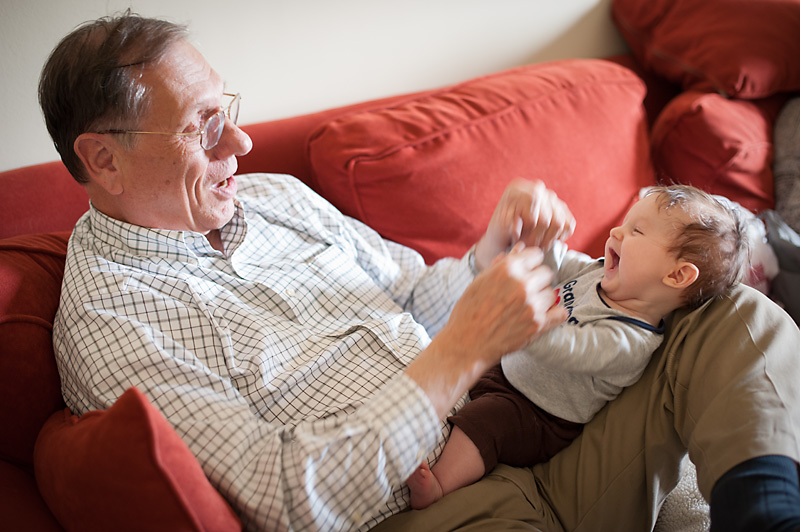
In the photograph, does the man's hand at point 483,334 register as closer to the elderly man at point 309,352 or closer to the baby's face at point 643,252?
the elderly man at point 309,352

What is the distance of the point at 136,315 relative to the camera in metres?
1.07

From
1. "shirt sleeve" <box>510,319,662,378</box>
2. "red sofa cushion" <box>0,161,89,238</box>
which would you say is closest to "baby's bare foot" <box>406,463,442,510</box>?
"shirt sleeve" <box>510,319,662,378</box>

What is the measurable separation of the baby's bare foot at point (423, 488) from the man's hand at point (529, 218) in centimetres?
49

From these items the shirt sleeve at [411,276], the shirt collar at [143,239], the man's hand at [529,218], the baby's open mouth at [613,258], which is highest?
the shirt collar at [143,239]

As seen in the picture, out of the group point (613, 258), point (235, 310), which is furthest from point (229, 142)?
point (613, 258)

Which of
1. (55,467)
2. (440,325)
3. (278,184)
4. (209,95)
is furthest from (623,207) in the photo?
(55,467)

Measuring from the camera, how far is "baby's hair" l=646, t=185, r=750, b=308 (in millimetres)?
1079

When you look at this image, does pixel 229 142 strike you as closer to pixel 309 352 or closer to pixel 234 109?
pixel 234 109

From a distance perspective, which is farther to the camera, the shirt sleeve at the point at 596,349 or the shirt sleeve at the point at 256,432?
the shirt sleeve at the point at 596,349

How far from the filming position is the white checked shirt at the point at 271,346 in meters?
0.93

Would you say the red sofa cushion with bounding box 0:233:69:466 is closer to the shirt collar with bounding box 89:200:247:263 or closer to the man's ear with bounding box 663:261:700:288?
the shirt collar with bounding box 89:200:247:263

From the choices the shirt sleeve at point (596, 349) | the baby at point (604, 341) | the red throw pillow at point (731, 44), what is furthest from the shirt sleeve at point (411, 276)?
the red throw pillow at point (731, 44)

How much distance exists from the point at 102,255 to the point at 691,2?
2147 mm

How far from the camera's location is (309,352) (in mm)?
1198
